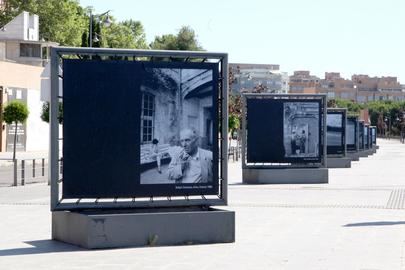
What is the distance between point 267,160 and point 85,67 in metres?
17.1

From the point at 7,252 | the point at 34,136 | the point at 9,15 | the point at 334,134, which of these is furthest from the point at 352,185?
the point at 9,15

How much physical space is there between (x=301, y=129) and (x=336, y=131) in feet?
49.2

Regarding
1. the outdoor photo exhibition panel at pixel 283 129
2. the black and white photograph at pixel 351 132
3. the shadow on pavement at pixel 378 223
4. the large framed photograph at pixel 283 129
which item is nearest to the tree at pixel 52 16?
the black and white photograph at pixel 351 132

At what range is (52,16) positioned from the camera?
4008 inches

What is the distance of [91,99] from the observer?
13.6 meters

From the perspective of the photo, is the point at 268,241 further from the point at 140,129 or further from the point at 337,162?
the point at 337,162

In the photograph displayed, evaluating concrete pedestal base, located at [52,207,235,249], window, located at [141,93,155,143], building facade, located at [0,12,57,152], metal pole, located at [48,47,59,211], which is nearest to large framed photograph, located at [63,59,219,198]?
window, located at [141,93,155,143]

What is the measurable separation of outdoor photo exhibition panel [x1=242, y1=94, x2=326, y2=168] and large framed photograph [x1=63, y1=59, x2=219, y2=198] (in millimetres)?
15310

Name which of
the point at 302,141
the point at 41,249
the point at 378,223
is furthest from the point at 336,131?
the point at 41,249

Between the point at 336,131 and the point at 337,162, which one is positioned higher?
the point at 336,131

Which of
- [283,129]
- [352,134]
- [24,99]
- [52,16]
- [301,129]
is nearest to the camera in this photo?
[283,129]

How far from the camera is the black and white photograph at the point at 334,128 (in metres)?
45.0

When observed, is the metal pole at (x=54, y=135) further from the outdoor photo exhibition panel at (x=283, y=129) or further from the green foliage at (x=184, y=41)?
the green foliage at (x=184, y=41)

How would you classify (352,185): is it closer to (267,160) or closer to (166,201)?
(267,160)
